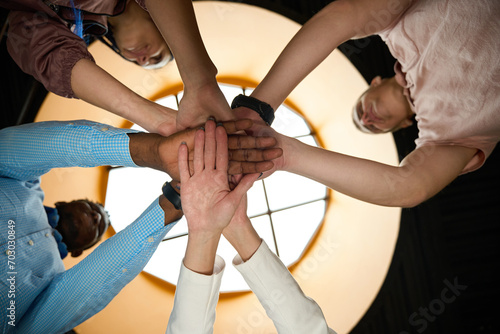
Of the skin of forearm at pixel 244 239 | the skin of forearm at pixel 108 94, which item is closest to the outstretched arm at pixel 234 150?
the skin of forearm at pixel 108 94

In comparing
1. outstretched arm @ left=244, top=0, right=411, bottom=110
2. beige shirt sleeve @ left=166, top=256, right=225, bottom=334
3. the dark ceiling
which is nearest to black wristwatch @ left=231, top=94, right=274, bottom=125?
outstretched arm @ left=244, top=0, right=411, bottom=110

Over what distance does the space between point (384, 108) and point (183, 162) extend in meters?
0.94

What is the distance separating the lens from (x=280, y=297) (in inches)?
44.8

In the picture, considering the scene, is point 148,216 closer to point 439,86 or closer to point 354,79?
point 439,86

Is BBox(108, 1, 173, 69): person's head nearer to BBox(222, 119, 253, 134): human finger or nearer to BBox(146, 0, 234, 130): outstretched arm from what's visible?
BBox(146, 0, 234, 130): outstretched arm

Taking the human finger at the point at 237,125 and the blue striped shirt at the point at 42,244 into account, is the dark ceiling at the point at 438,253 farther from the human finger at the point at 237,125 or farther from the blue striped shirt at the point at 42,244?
the human finger at the point at 237,125

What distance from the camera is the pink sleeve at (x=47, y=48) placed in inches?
43.6

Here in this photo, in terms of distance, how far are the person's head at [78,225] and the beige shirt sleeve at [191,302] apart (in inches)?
27.6

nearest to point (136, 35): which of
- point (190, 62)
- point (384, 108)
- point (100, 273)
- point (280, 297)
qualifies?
point (190, 62)

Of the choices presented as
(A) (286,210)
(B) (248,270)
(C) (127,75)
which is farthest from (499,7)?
(C) (127,75)

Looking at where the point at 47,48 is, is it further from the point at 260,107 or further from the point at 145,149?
the point at 260,107

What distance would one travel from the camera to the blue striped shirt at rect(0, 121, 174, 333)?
1.16m

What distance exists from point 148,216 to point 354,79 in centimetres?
117

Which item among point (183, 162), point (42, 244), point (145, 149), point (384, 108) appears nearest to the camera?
point (183, 162)
